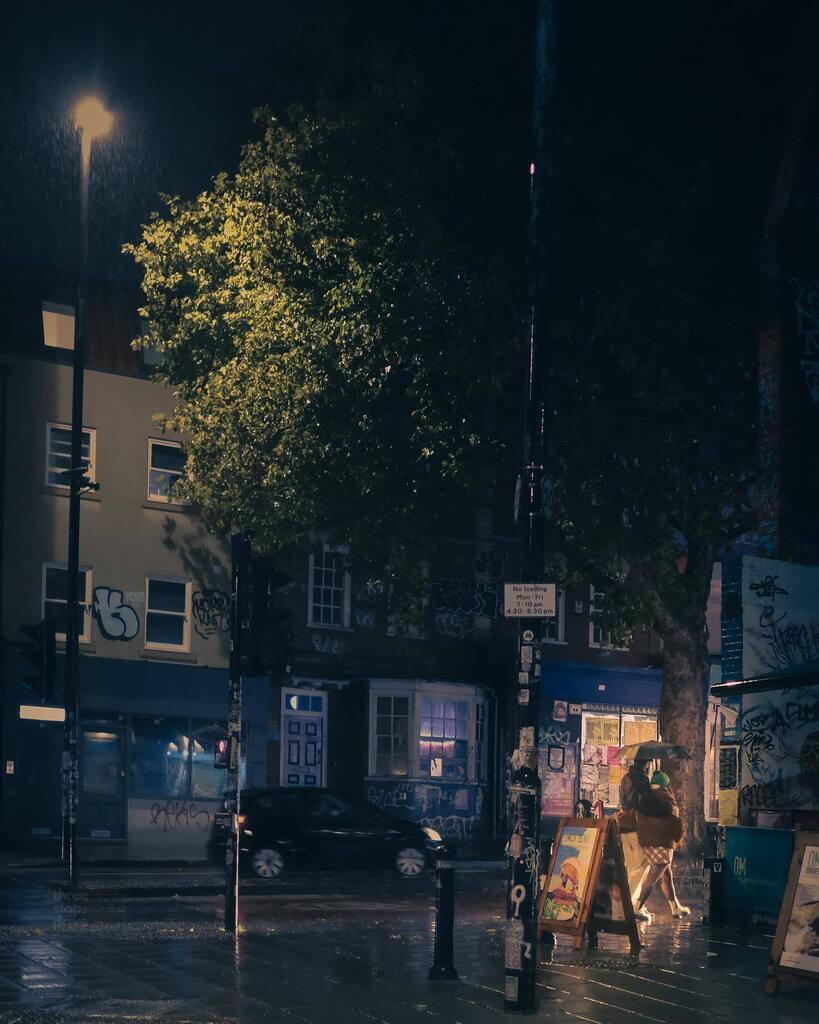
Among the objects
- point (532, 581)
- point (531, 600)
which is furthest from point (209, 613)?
point (531, 600)

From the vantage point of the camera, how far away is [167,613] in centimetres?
3306

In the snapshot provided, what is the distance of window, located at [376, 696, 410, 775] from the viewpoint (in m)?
35.0

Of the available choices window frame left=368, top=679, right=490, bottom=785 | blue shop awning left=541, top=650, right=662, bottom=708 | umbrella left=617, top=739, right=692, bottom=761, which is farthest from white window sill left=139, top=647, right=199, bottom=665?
umbrella left=617, top=739, right=692, bottom=761

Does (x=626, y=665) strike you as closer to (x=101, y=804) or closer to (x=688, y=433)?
(x=101, y=804)

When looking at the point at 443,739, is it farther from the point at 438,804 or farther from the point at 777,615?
the point at 777,615

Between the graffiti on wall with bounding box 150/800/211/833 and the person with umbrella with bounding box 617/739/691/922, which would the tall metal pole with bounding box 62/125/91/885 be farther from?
the person with umbrella with bounding box 617/739/691/922

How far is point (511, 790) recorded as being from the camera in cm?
1066

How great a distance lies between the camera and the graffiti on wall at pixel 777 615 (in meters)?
16.4

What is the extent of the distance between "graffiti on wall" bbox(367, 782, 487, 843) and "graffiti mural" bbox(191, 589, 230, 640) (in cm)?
515

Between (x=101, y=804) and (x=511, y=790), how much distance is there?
74.0ft

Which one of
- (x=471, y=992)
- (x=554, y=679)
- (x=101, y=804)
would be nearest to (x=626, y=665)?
(x=554, y=679)

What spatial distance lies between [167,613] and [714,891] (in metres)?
19.1

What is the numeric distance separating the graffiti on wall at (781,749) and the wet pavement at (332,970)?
1.50 metres

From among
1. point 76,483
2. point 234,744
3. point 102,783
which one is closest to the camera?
point 234,744
